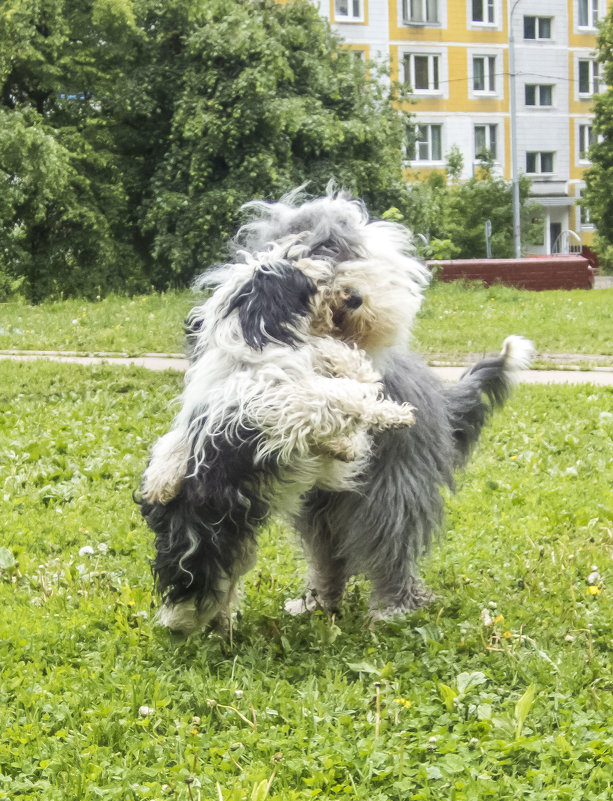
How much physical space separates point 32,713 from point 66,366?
5819 millimetres

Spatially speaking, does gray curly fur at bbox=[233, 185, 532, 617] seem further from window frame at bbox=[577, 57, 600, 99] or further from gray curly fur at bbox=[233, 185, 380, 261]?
window frame at bbox=[577, 57, 600, 99]

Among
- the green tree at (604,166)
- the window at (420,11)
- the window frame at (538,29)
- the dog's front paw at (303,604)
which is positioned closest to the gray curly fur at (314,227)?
the dog's front paw at (303,604)

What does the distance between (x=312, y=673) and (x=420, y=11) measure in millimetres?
41436

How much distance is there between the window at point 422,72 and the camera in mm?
41062

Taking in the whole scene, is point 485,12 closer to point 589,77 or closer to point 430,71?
point 430,71

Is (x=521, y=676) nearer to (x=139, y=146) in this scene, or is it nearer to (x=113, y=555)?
(x=113, y=555)

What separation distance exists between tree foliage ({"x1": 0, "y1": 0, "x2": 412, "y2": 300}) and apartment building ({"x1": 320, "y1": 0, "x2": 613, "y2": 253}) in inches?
900

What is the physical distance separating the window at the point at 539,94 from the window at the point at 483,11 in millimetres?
3282

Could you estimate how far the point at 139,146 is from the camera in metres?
18.3

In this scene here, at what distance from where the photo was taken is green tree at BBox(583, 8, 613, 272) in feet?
98.0

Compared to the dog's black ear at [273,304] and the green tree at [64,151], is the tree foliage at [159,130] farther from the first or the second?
the dog's black ear at [273,304]

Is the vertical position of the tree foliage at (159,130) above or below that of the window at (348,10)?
below

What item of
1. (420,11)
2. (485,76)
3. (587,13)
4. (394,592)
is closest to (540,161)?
(485,76)

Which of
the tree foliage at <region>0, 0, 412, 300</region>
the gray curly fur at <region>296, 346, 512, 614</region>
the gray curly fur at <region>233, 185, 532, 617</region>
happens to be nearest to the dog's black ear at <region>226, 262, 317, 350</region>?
the gray curly fur at <region>233, 185, 532, 617</region>
